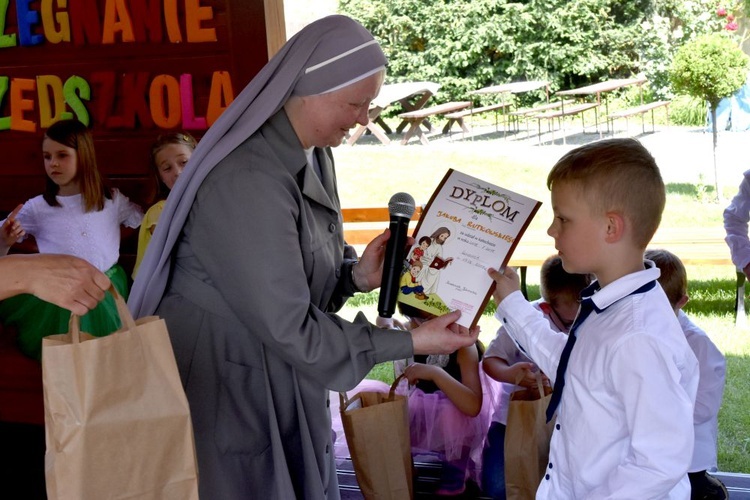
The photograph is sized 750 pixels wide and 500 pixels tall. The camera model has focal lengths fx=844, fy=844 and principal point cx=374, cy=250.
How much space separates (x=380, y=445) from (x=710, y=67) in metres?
5.56

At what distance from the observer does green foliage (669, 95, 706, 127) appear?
39.9ft

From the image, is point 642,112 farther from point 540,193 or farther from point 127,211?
point 127,211

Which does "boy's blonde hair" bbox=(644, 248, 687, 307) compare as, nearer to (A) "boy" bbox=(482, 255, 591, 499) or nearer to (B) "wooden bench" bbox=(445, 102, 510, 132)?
(A) "boy" bbox=(482, 255, 591, 499)

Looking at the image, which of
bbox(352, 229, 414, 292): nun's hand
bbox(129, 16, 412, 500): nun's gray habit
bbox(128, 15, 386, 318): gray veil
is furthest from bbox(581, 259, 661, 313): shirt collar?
bbox(128, 15, 386, 318): gray veil

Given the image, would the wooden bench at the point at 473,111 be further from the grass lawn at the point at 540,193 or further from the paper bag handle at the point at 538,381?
the paper bag handle at the point at 538,381

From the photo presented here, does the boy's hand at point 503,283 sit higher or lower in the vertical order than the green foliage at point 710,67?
lower

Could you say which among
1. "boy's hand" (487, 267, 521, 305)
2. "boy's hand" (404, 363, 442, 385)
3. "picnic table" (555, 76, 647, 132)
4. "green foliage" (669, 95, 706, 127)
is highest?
"picnic table" (555, 76, 647, 132)

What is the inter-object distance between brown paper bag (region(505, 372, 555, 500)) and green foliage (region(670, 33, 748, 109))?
5242mm

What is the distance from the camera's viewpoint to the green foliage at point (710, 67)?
727 cm

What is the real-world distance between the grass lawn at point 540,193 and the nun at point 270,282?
8.58 ft

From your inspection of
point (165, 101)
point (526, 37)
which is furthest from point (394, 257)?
point (526, 37)

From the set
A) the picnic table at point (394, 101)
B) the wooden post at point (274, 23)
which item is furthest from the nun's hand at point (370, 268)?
the picnic table at point (394, 101)

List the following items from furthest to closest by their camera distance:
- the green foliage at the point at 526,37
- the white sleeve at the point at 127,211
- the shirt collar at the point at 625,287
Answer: the green foliage at the point at 526,37, the white sleeve at the point at 127,211, the shirt collar at the point at 625,287

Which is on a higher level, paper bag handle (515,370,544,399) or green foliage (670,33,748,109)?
green foliage (670,33,748,109)
